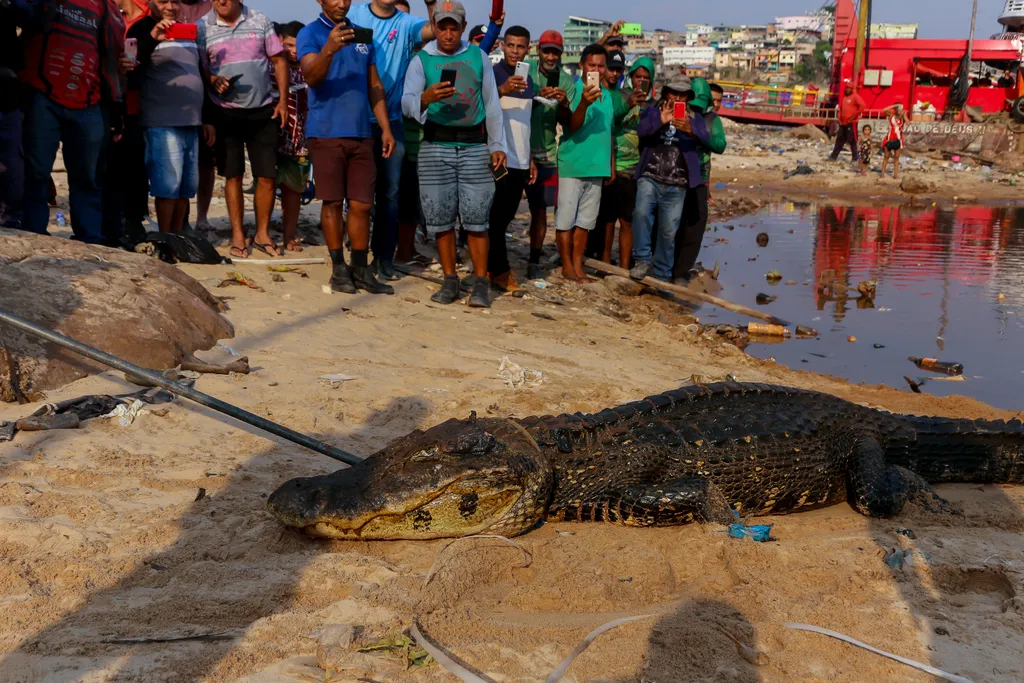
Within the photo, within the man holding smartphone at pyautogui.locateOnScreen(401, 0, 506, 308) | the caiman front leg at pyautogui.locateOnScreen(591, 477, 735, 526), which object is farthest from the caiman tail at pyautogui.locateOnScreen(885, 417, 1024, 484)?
the man holding smartphone at pyautogui.locateOnScreen(401, 0, 506, 308)

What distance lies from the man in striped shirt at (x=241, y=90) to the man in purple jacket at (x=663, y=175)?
363cm

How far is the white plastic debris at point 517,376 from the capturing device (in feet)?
17.6

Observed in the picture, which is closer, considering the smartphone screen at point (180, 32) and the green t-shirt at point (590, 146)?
the smartphone screen at point (180, 32)

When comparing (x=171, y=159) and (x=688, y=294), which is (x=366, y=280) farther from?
(x=688, y=294)

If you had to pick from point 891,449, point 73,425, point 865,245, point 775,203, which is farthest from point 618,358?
point 775,203

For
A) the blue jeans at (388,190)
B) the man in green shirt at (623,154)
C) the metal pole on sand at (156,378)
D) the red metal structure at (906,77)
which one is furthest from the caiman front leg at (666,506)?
the red metal structure at (906,77)

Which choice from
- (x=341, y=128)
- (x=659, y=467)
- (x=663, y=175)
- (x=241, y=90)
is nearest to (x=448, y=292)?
(x=341, y=128)

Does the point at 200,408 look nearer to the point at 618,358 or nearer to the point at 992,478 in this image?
the point at 618,358

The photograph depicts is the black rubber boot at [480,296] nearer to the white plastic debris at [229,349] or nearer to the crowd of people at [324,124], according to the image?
the crowd of people at [324,124]

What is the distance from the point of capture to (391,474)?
3.33 m

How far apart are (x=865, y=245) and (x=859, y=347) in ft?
19.4

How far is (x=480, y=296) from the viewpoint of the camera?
278 inches

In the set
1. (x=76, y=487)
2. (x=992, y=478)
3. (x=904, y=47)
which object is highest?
(x=904, y=47)

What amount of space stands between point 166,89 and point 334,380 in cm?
320
